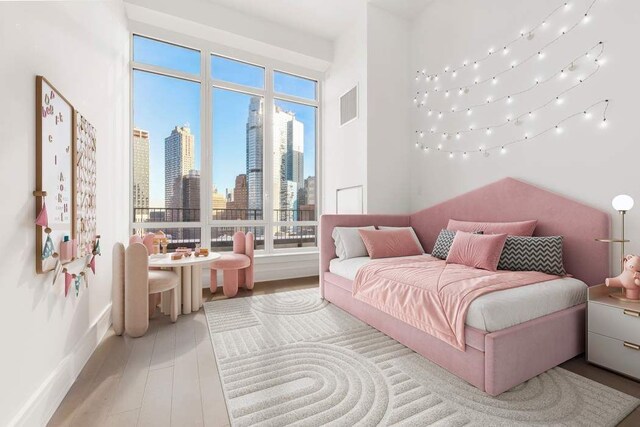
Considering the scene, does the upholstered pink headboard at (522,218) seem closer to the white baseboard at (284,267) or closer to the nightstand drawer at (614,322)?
the nightstand drawer at (614,322)

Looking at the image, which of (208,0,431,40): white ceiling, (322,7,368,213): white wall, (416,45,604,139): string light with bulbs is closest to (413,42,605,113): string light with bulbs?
(416,45,604,139): string light with bulbs

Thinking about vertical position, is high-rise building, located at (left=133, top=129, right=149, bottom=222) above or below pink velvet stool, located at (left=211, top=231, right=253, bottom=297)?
above

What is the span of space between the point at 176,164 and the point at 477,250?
3.57m

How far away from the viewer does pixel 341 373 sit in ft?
5.58

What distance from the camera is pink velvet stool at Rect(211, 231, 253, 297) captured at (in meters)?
3.24

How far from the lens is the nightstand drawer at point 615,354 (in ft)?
5.30

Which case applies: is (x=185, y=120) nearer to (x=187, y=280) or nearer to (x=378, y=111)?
(x=187, y=280)

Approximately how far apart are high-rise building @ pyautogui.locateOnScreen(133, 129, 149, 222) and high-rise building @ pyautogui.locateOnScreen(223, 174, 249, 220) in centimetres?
102

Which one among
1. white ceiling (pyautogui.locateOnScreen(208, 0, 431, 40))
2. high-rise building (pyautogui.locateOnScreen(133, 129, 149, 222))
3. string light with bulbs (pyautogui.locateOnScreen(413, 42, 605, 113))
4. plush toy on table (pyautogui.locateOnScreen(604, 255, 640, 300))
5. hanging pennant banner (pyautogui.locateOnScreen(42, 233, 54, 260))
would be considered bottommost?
plush toy on table (pyautogui.locateOnScreen(604, 255, 640, 300))

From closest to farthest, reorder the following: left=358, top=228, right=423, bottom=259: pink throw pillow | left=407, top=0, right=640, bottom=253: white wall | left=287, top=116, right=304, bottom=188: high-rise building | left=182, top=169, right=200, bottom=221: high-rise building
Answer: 1. left=407, top=0, right=640, bottom=253: white wall
2. left=358, top=228, right=423, bottom=259: pink throw pillow
3. left=182, top=169, right=200, bottom=221: high-rise building
4. left=287, top=116, right=304, bottom=188: high-rise building

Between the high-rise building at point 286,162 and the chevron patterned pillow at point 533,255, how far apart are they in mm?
2945

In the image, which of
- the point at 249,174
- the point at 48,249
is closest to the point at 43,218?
the point at 48,249

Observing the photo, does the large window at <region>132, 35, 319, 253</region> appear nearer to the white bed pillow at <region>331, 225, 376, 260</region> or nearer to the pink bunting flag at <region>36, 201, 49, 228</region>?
the white bed pillow at <region>331, 225, 376, 260</region>

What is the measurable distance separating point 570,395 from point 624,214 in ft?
4.29
